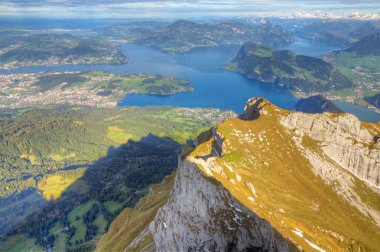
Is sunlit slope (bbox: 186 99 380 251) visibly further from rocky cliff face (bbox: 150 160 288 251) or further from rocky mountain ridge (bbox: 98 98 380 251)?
rocky cliff face (bbox: 150 160 288 251)

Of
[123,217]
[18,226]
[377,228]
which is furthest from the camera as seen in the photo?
[18,226]

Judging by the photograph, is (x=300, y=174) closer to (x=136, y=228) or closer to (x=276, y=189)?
(x=276, y=189)

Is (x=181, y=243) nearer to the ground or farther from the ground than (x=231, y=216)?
nearer to the ground

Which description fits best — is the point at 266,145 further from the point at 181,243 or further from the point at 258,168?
the point at 181,243

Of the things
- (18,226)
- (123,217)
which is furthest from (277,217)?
(18,226)

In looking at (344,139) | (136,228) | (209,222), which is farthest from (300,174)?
(136,228)

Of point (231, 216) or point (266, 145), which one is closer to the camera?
point (231, 216)

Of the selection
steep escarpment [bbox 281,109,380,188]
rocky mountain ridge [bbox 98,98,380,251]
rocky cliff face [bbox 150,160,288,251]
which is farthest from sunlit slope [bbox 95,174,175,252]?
steep escarpment [bbox 281,109,380,188]
